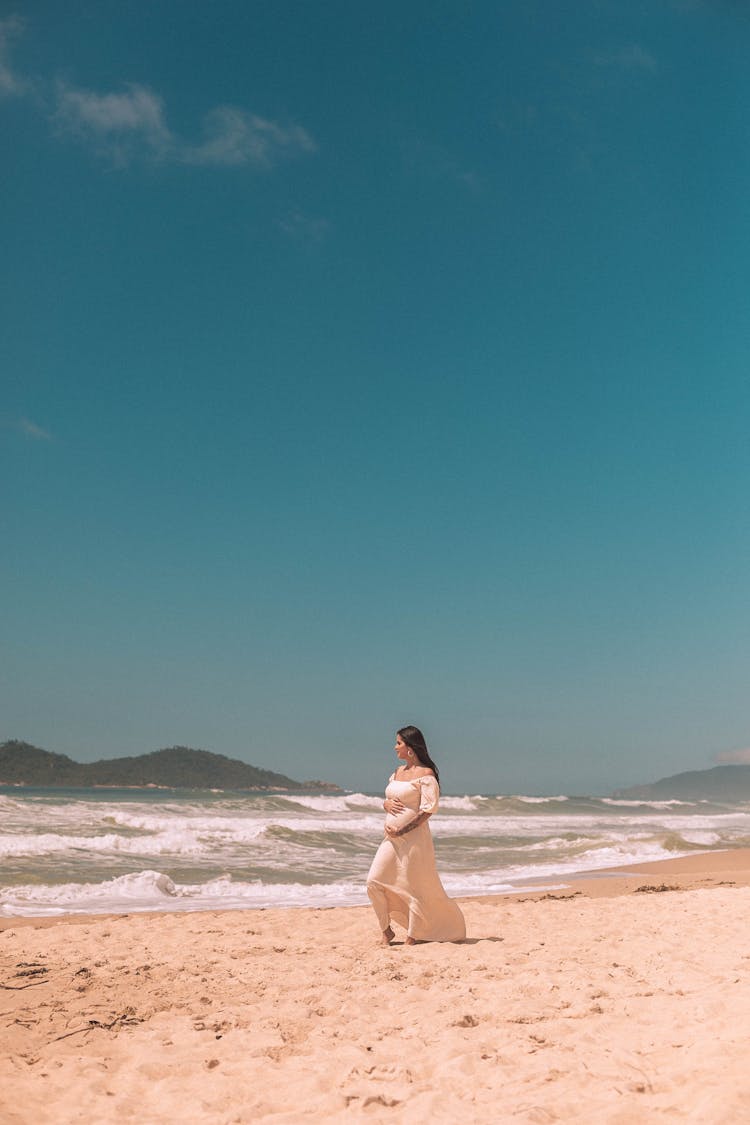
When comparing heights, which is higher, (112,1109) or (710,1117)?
(710,1117)

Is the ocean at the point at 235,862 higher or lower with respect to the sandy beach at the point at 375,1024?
lower

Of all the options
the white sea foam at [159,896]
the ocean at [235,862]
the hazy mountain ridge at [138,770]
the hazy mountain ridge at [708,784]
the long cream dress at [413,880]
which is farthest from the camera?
the hazy mountain ridge at [708,784]

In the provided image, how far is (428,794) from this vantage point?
7.63 m

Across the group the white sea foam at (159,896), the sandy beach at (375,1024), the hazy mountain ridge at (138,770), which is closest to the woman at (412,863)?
the sandy beach at (375,1024)

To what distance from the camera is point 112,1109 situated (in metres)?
4.09

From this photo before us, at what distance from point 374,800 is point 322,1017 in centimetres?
5501

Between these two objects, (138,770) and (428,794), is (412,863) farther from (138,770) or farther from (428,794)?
(138,770)

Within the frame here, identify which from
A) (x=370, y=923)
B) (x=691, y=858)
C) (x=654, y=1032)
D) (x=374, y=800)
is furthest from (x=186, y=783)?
(x=654, y=1032)

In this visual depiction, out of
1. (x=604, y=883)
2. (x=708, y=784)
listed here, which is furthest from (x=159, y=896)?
(x=708, y=784)

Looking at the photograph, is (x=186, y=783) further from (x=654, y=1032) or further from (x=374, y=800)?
(x=654, y=1032)

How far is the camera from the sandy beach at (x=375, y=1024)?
3.80 meters

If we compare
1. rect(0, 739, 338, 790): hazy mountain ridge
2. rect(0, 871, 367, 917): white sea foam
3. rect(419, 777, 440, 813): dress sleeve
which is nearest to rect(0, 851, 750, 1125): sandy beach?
rect(419, 777, 440, 813): dress sleeve

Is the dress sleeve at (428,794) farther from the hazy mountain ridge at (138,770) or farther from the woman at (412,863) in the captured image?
the hazy mountain ridge at (138,770)

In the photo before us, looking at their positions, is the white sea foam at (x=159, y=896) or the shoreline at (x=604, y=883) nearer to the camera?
the shoreline at (x=604, y=883)
